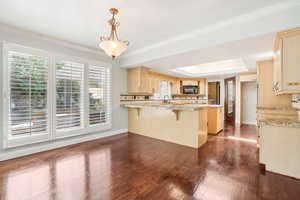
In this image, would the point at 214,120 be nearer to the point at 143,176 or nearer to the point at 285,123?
the point at 285,123

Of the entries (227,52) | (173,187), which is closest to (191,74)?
(227,52)

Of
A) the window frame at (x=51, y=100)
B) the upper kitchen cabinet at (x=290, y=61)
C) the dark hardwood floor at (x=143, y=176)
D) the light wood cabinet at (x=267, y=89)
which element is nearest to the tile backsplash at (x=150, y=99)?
the window frame at (x=51, y=100)

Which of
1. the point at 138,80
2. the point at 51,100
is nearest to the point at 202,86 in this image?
the point at 138,80

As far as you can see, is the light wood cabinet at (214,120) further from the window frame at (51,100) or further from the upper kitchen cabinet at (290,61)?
the window frame at (51,100)

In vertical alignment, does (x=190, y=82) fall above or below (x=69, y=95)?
above

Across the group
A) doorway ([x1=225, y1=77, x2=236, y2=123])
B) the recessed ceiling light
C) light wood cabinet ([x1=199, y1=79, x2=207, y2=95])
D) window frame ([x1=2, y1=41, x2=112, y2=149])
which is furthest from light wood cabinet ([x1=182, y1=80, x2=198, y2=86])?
window frame ([x1=2, y1=41, x2=112, y2=149])

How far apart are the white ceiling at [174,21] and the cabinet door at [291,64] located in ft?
0.87

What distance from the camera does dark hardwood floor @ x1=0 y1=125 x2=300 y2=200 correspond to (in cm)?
169

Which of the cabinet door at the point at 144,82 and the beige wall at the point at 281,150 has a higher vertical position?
the cabinet door at the point at 144,82

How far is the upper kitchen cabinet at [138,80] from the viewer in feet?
14.7

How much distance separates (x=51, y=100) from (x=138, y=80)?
2.39 meters

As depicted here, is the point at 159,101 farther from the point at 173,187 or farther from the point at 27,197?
the point at 27,197

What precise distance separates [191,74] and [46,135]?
5496 millimetres

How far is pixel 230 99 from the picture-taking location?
6.81 m
